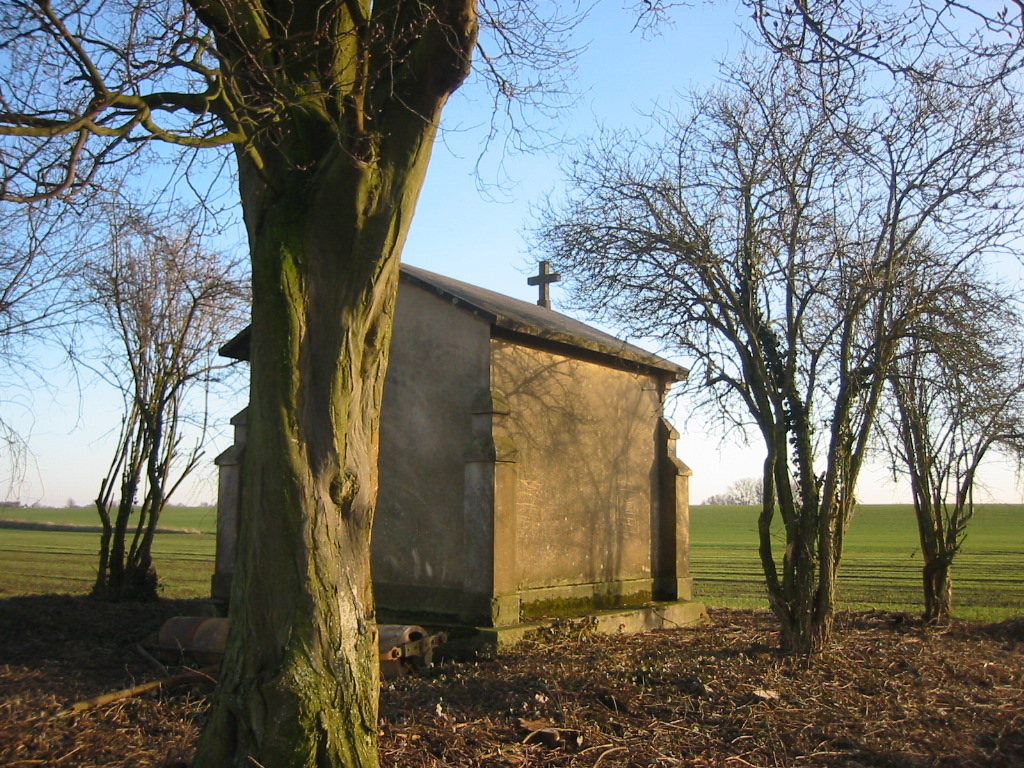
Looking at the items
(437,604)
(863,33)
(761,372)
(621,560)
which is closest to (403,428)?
(437,604)

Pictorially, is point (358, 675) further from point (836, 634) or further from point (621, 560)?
point (621, 560)

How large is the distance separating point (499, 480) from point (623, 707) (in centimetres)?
395

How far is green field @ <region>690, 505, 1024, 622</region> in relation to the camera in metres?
18.1

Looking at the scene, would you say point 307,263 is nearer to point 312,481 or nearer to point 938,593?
point 312,481

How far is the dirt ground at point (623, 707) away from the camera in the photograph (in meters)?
6.30

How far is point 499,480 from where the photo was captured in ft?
35.6

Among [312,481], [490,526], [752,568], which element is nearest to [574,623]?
[490,526]

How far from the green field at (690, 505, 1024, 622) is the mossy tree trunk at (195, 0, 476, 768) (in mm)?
11741

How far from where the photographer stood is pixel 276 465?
4.93 metres

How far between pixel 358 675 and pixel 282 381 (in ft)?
5.72

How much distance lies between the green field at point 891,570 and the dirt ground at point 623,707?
6.08m

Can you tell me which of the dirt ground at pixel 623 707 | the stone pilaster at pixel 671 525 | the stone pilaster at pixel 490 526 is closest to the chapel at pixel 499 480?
the stone pilaster at pixel 490 526

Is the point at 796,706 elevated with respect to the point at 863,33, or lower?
lower

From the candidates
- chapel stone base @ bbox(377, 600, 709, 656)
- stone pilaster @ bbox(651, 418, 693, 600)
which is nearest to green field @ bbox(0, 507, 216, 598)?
chapel stone base @ bbox(377, 600, 709, 656)
